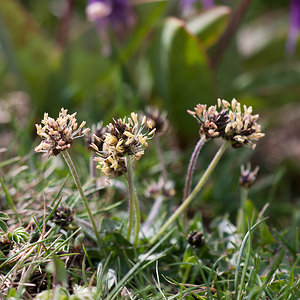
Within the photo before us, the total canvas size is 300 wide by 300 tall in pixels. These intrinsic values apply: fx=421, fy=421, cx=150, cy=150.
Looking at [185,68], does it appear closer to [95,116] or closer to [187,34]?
[187,34]

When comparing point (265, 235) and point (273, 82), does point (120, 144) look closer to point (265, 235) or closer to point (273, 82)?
point (265, 235)

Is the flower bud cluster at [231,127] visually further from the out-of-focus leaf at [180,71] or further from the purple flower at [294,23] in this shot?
the purple flower at [294,23]

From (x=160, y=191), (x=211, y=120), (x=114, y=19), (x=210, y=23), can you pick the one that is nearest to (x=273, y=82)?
(x=210, y=23)

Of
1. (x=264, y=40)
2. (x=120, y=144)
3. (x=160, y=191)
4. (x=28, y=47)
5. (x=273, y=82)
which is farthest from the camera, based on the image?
(x=264, y=40)

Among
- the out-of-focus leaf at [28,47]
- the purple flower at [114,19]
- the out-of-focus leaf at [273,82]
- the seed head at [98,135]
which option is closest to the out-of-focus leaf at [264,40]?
the out-of-focus leaf at [273,82]

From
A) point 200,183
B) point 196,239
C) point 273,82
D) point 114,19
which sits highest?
point 114,19

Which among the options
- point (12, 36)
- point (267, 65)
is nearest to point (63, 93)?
point (12, 36)
